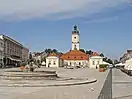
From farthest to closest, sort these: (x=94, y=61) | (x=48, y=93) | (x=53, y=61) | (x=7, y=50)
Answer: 1. (x=53, y=61)
2. (x=94, y=61)
3. (x=7, y=50)
4. (x=48, y=93)

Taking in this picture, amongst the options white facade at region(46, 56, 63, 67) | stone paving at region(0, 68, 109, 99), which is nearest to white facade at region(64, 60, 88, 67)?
white facade at region(46, 56, 63, 67)

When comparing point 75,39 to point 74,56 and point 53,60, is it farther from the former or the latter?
point 53,60

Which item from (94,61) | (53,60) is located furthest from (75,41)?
(94,61)

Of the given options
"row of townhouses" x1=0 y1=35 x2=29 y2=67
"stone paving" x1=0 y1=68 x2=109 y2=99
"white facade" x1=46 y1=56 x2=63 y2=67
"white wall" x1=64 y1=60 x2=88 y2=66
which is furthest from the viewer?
"white wall" x1=64 y1=60 x2=88 y2=66

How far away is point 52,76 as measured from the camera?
2989cm

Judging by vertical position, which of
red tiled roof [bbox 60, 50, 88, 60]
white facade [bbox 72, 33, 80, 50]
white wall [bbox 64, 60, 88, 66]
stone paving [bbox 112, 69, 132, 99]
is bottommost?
stone paving [bbox 112, 69, 132, 99]

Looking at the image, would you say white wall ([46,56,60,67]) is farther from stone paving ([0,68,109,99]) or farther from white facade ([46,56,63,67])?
stone paving ([0,68,109,99])

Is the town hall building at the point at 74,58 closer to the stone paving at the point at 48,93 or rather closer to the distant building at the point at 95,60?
the distant building at the point at 95,60

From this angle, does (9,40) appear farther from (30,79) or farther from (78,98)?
(78,98)

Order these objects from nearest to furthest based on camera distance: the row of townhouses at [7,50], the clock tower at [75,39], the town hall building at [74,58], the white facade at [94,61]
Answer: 1. the row of townhouses at [7,50]
2. the white facade at [94,61]
3. the town hall building at [74,58]
4. the clock tower at [75,39]

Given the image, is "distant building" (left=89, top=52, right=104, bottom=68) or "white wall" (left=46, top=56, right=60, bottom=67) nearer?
"distant building" (left=89, top=52, right=104, bottom=68)

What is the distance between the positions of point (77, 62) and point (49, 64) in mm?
20412

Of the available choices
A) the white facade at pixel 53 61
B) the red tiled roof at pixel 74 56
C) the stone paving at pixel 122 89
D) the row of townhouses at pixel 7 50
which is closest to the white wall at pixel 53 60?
the white facade at pixel 53 61

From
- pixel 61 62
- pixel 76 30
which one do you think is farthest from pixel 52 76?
pixel 76 30
